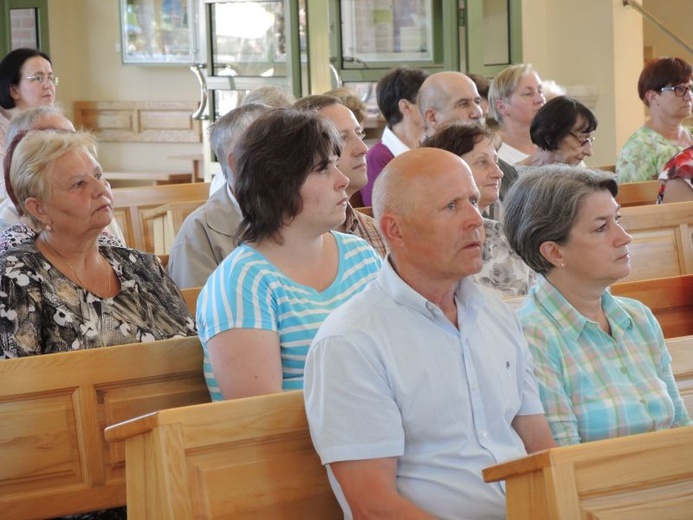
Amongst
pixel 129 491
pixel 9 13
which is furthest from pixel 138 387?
pixel 9 13

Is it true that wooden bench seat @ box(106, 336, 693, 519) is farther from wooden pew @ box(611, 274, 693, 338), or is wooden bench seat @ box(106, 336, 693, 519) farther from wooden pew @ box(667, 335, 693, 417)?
wooden pew @ box(611, 274, 693, 338)

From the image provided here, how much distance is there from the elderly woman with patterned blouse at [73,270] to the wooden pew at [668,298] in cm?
139

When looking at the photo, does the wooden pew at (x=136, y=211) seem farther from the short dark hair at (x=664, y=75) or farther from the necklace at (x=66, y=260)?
the short dark hair at (x=664, y=75)

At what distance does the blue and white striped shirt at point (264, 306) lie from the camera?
240cm

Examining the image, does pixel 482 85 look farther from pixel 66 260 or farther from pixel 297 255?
pixel 297 255

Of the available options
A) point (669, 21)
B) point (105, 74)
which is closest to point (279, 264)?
point (105, 74)

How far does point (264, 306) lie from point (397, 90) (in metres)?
3.03

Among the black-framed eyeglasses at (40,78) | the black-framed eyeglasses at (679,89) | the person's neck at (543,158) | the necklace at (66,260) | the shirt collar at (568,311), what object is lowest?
the shirt collar at (568,311)

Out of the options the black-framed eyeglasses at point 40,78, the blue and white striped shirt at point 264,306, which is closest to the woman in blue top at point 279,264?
the blue and white striped shirt at point 264,306

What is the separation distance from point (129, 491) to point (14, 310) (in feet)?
2.85

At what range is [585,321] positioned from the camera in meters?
2.46

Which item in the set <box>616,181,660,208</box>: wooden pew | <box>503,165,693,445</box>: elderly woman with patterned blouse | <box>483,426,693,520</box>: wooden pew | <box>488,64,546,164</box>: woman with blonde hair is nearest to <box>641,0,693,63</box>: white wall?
<box>488,64,546,164</box>: woman with blonde hair

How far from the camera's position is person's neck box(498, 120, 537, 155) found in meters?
5.54

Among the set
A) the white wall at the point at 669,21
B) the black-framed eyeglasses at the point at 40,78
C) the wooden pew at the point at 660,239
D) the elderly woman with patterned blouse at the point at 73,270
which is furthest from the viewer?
the white wall at the point at 669,21
